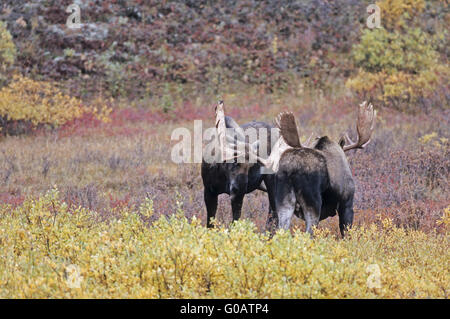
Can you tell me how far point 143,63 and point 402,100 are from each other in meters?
10.4

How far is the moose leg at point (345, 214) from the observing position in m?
6.58

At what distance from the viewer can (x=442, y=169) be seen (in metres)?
11.7

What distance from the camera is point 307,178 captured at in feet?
20.1

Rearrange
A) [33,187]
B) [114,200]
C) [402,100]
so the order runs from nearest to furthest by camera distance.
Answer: [114,200] → [33,187] → [402,100]

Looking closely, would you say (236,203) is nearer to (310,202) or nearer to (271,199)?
(271,199)

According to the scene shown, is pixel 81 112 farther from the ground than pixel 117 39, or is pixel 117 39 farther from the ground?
pixel 117 39

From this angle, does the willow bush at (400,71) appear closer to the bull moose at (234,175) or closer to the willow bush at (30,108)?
the willow bush at (30,108)

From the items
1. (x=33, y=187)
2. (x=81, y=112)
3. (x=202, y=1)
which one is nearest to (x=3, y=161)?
(x=33, y=187)

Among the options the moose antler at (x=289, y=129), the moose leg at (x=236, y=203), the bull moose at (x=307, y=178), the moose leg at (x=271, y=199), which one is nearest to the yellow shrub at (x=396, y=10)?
Result: the moose leg at (x=271, y=199)

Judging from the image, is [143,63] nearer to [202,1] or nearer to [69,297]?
[202,1]

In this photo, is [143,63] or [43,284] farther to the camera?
[143,63]

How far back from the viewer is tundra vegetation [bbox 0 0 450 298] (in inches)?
200

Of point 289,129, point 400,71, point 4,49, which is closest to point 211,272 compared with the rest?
point 289,129

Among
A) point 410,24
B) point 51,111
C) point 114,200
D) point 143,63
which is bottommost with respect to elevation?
point 114,200
